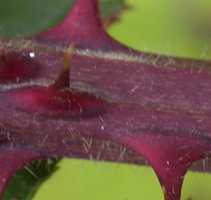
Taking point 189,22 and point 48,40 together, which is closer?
point 48,40

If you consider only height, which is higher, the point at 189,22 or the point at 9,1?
the point at 189,22

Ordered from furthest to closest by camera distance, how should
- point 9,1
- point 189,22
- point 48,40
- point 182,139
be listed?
point 189,22, point 9,1, point 48,40, point 182,139

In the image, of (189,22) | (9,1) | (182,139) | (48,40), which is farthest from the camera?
(189,22)

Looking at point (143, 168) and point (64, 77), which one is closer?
point (64, 77)

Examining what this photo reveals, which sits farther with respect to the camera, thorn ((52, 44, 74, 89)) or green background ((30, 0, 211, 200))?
green background ((30, 0, 211, 200))

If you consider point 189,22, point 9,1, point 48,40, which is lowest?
point 48,40

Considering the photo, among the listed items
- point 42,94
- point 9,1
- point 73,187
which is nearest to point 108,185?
point 73,187

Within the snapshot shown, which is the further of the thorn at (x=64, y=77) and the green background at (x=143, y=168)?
the green background at (x=143, y=168)

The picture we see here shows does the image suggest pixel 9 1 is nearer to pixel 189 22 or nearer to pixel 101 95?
pixel 101 95
